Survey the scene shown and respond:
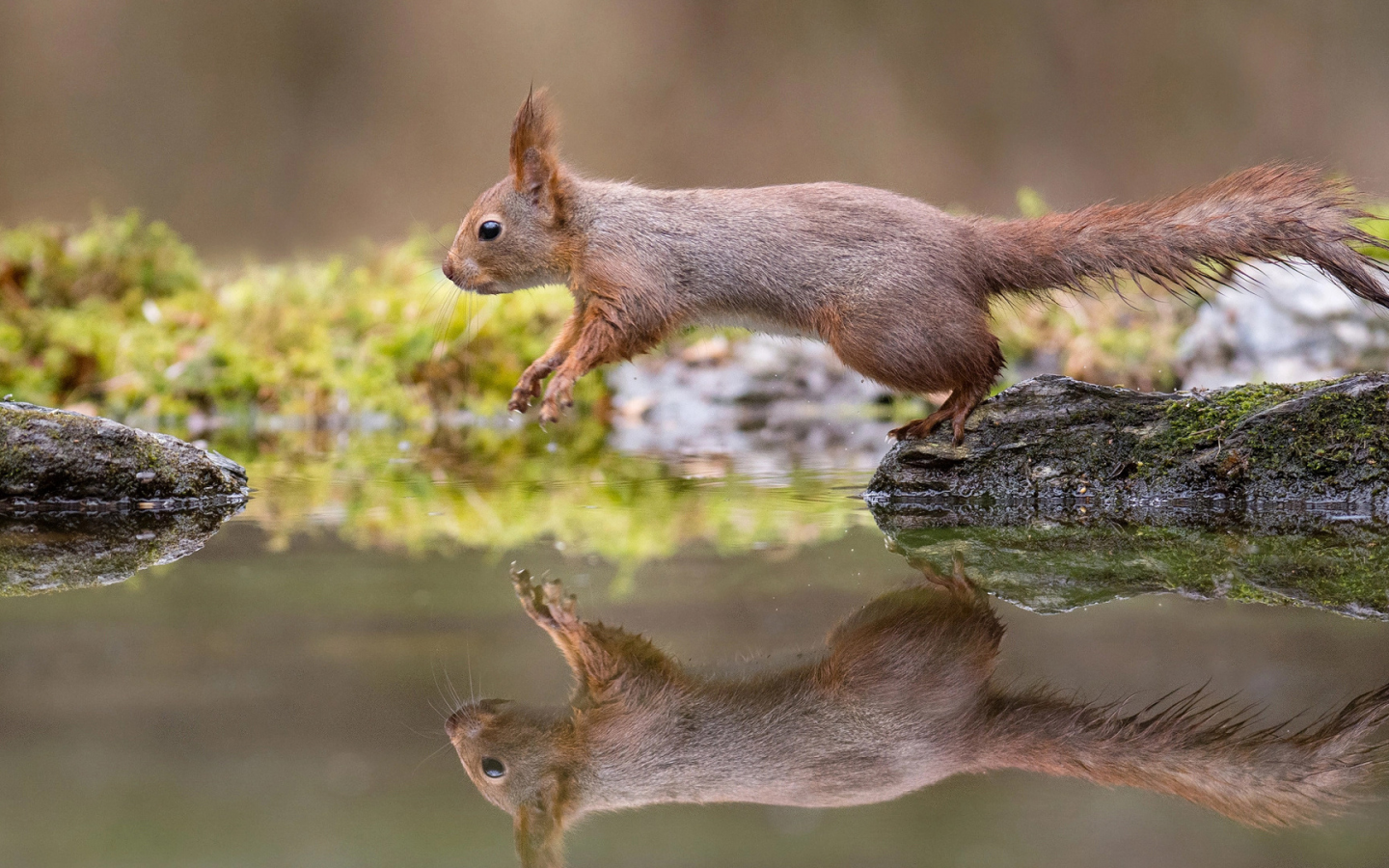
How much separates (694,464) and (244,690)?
2878 mm

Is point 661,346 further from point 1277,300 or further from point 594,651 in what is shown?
point 1277,300

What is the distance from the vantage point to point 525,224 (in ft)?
12.1

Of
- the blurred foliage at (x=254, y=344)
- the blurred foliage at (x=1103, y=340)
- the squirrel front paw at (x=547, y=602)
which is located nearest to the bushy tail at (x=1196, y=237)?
the squirrel front paw at (x=547, y=602)

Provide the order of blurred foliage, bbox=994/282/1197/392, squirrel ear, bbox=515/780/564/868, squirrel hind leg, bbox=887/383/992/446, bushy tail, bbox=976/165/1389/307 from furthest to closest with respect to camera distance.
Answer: blurred foliage, bbox=994/282/1197/392 → squirrel hind leg, bbox=887/383/992/446 → bushy tail, bbox=976/165/1389/307 → squirrel ear, bbox=515/780/564/868

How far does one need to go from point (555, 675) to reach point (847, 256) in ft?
6.45

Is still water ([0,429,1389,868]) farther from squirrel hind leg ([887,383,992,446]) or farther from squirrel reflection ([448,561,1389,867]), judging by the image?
squirrel hind leg ([887,383,992,446])

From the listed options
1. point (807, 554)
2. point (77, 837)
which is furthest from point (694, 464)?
point (77, 837)

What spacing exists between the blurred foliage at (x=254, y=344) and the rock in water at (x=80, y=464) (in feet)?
11.1

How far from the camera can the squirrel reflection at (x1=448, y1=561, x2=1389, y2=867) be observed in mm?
1168

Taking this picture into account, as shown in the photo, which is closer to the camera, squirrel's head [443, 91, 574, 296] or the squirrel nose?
the squirrel nose

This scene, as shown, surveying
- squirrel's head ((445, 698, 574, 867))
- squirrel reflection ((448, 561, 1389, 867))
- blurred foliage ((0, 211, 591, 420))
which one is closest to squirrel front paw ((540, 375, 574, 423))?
squirrel reflection ((448, 561, 1389, 867))

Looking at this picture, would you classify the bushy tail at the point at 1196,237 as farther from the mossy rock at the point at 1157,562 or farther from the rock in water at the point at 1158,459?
the mossy rock at the point at 1157,562

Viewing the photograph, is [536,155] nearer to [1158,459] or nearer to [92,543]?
[92,543]

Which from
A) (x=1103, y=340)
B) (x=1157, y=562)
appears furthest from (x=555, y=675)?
(x=1103, y=340)
